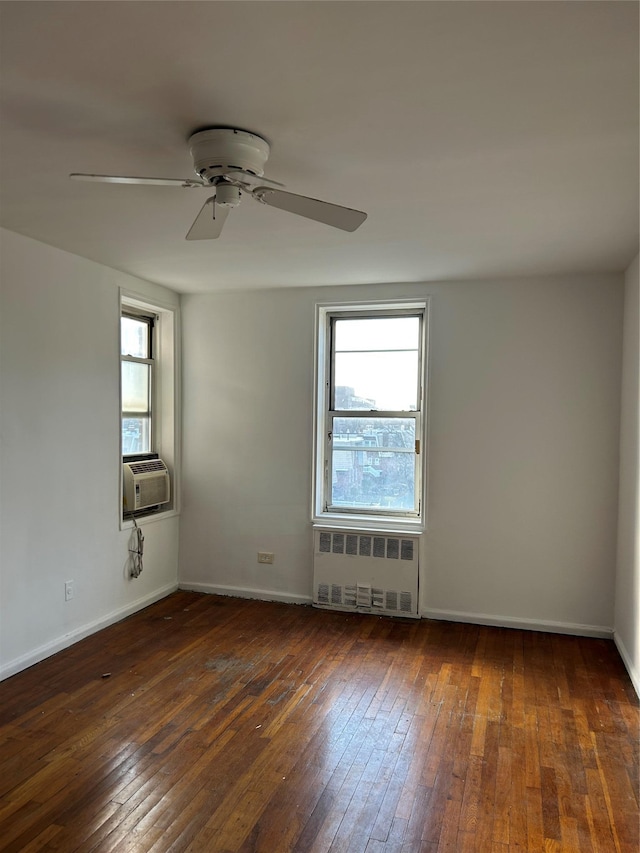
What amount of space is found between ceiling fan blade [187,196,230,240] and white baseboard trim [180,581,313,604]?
10.5 feet

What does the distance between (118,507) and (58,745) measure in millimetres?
1860

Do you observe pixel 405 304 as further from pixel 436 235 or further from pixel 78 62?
pixel 78 62

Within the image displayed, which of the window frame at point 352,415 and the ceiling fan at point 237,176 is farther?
the window frame at point 352,415

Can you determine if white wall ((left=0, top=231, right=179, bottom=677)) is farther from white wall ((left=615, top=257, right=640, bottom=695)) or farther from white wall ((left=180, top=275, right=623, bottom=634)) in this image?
white wall ((left=615, top=257, right=640, bottom=695))

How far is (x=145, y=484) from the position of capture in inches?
181

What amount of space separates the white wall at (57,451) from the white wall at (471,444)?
914 millimetres

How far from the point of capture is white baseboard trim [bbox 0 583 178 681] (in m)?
3.42

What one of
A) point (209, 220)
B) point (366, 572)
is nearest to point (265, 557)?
point (366, 572)

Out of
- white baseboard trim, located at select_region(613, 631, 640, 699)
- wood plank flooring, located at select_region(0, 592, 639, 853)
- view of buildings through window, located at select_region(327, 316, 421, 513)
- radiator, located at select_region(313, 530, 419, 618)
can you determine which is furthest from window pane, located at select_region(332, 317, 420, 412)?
white baseboard trim, located at select_region(613, 631, 640, 699)

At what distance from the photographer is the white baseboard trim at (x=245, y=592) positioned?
4816mm

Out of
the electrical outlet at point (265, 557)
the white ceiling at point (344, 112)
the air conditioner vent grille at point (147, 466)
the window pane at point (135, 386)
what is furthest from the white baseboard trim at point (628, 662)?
the window pane at point (135, 386)

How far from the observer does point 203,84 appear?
70.4 inches

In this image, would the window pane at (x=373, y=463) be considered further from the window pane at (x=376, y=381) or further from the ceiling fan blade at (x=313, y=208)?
the ceiling fan blade at (x=313, y=208)

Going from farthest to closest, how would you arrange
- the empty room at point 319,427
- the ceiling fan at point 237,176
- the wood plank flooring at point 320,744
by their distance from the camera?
the wood plank flooring at point 320,744
the ceiling fan at point 237,176
the empty room at point 319,427
